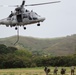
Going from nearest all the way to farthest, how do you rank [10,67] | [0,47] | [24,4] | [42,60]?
[24,4] < [10,67] < [42,60] < [0,47]

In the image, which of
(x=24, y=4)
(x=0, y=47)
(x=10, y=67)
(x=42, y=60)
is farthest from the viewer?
(x=0, y=47)

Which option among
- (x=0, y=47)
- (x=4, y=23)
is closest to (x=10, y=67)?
(x=0, y=47)

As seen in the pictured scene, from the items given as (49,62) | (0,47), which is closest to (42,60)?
(49,62)

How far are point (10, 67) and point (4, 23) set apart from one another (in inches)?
2610

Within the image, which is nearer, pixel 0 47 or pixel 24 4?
pixel 24 4

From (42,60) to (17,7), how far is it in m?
76.5

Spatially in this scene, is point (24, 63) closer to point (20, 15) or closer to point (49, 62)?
point (49, 62)

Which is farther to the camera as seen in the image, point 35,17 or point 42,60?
point 42,60

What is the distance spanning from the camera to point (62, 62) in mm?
128250

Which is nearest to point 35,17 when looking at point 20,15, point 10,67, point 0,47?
point 20,15

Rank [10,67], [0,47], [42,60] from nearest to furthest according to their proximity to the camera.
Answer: [10,67], [42,60], [0,47]

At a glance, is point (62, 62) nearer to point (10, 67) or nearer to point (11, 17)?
point (10, 67)

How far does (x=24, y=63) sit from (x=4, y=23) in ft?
224

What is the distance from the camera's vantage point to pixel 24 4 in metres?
55.8
